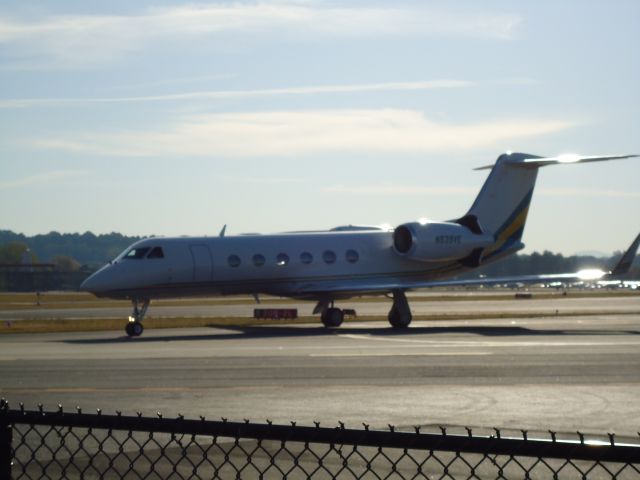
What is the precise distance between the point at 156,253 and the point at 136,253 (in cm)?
61

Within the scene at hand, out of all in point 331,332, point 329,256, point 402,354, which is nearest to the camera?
point 402,354

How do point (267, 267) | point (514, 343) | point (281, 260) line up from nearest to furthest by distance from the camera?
point (514, 343) < point (267, 267) < point (281, 260)

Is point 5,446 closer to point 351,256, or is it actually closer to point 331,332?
point 331,332

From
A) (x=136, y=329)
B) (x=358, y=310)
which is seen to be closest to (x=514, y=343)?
(x=136, y=329)

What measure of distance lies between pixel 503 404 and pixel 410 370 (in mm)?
4791

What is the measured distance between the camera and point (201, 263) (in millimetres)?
34812

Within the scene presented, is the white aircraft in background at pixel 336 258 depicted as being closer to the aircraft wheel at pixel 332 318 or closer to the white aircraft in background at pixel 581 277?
the aircraft wheel at pixel 332 318

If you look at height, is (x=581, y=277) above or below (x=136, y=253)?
below

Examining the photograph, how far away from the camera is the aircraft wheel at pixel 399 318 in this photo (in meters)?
35.2

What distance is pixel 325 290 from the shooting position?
36.5m

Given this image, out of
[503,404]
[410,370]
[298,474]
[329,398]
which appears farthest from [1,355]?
[298,474]

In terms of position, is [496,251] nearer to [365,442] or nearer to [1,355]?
[1,355]

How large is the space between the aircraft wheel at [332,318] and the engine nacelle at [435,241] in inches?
153

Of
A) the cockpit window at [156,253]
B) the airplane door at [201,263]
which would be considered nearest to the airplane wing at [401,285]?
the airplane door at [201,263]
